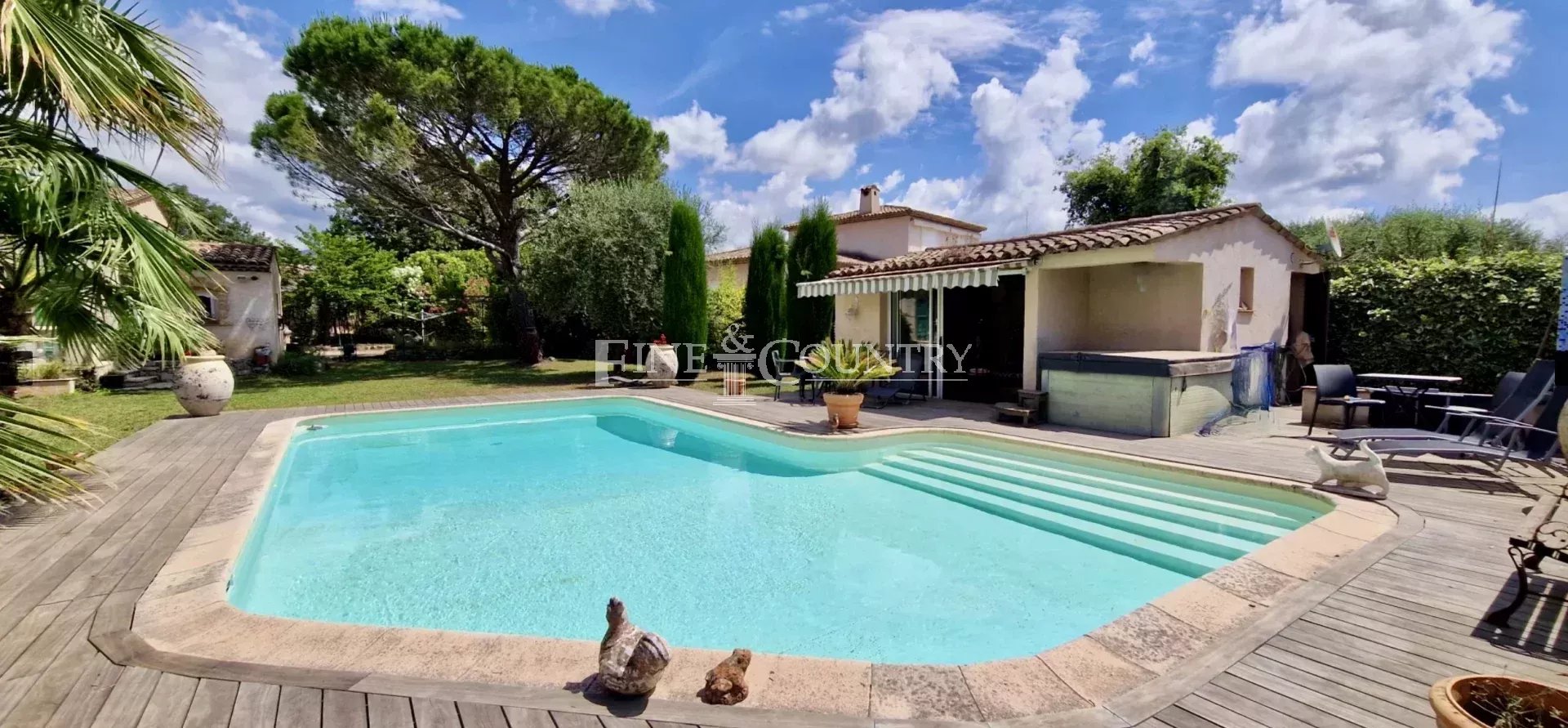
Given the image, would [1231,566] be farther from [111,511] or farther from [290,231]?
[290,231]

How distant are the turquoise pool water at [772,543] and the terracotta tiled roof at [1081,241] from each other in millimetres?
6047

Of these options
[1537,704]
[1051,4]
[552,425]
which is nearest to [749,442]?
[552,425]

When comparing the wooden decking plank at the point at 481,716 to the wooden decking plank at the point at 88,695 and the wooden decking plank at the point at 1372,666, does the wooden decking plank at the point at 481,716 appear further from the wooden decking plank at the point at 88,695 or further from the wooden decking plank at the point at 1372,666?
the wooden decking plank at the point at 1372,666

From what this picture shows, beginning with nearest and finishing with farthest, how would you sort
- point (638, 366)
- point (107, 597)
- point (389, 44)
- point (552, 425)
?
point (107, 597) < point (552, 425) < point (389, 44) < point (638, 366)

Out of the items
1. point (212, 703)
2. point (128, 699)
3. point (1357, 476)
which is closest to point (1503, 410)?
point (1357, 476)

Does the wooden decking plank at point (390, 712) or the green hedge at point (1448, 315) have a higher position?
the green hedge at point (1448, 315)

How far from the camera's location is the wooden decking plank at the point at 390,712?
4.02m

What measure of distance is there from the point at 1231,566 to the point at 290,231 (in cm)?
5951

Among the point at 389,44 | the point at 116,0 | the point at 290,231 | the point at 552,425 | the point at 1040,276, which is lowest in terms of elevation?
the point at 552,425

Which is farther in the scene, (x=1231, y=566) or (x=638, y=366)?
(x=638, y=366)

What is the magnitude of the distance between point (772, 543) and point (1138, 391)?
985 cm

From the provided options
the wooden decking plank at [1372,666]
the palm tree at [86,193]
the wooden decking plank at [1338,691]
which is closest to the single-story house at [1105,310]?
the wooden decking plank at [1372,666]

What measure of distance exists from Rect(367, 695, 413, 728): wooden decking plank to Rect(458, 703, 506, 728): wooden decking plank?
0.30 metres

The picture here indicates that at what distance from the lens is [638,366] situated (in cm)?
3294
